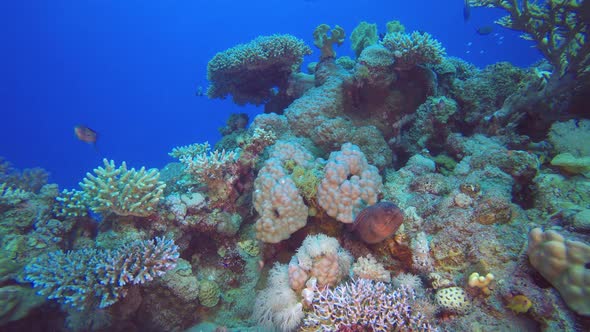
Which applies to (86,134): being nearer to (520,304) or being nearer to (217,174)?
(217,174)

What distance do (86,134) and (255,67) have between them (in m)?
4.63

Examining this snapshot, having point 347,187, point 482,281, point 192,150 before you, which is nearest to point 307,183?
point 347,187

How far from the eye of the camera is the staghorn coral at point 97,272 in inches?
145

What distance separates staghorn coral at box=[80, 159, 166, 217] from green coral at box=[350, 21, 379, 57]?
663 cm

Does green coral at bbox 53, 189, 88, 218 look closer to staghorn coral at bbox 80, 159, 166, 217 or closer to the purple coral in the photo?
staghorn coral at bbox 80, 159, 166, 217

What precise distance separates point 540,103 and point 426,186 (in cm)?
337

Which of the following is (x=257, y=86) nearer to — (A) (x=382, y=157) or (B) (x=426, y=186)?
(A) (x=382, y=157)

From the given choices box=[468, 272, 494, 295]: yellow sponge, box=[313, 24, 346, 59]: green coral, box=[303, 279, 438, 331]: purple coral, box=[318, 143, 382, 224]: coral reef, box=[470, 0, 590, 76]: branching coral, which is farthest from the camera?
box=[313, 24, 346, 59]: green coral

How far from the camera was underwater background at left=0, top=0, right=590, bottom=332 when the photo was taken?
319 centimetres

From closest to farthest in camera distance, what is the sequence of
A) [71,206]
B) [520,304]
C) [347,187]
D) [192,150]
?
[520,304] < [347,187] < [71,206] < [192,150]

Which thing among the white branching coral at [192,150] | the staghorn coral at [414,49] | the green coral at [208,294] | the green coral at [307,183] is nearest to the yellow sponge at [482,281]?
the green coral at [307,183]

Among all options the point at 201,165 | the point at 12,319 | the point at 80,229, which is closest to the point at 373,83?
the point at 201,165

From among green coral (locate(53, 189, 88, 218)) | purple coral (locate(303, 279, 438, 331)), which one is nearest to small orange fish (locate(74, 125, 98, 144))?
green coral (locate(53, 189, 88, 218))

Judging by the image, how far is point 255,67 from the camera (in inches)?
318
